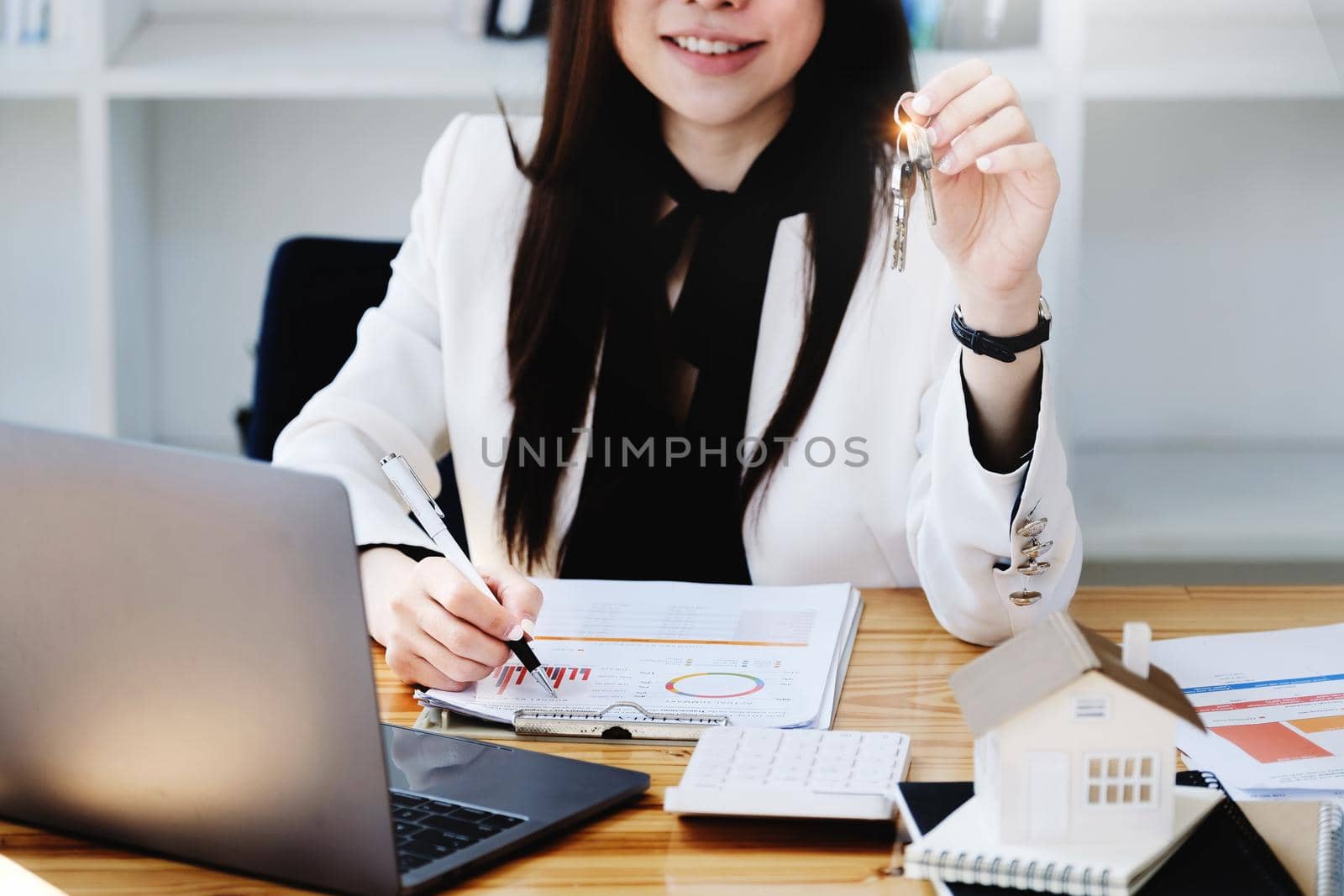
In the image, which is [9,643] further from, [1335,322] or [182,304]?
[1335,322]

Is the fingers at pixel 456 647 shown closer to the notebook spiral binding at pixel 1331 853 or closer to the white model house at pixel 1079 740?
the white model house at pixel 1079 740

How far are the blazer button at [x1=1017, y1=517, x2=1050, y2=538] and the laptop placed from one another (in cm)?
46

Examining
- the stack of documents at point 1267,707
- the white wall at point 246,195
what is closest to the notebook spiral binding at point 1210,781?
the stack of documents at point 1267,707

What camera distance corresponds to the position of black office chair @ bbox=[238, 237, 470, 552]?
1582mm

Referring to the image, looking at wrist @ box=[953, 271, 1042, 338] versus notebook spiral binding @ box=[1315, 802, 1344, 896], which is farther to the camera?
wrist @ box=[953, 271, 1042, 338]

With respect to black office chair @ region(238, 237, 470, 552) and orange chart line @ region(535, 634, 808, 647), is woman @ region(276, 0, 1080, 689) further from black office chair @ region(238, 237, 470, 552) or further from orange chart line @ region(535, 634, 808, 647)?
orange chart line @ region(535, 634, 808, 647)

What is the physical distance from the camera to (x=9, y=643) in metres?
0.70

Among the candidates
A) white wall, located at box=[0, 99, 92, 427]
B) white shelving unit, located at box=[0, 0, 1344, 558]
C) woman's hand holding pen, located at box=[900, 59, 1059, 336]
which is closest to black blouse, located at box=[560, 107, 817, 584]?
woman's hand holding pen, located at box=[900, 59, 1059, 336]

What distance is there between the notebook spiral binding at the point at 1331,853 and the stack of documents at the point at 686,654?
0.30 m

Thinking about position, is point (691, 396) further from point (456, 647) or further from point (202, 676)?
point (202, 676)

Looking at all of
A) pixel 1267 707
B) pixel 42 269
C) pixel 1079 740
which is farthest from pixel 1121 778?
pixel 42 269

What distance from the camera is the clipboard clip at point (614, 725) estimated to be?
864mm

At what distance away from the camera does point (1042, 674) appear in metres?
0.62

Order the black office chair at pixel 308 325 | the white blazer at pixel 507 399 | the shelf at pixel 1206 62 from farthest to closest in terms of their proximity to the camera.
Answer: the shelf at pixel 1206 62 → the black office chair at pixel 308 325 → the white blazer at pixel 507 399
